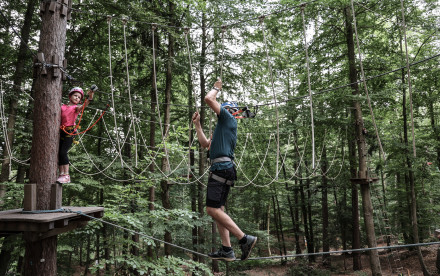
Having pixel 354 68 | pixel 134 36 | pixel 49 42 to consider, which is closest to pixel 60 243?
pixel 134 36

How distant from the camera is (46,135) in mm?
2873

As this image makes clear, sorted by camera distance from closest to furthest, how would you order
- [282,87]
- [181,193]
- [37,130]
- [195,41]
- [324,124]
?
1. [37,130]
2. [324,124]
3. [195,41]
4. [181,193]
5. [282,87]

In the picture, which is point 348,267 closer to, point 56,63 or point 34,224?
point 34,224

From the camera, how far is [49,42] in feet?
9.84

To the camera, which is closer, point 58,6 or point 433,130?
point 58,6

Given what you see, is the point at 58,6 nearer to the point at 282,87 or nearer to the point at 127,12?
the point at 127,12

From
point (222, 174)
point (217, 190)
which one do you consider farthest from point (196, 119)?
point (217, 190)

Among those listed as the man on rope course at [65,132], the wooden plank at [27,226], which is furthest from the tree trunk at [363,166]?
the wooden plank at [27,226]

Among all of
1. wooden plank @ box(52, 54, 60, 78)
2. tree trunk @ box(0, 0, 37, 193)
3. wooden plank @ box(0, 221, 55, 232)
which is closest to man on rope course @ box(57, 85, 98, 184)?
wooden plank @ box(52, 54, 60, 78)

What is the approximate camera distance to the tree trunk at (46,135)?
267 cm

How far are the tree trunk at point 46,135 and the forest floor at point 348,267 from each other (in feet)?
28.3

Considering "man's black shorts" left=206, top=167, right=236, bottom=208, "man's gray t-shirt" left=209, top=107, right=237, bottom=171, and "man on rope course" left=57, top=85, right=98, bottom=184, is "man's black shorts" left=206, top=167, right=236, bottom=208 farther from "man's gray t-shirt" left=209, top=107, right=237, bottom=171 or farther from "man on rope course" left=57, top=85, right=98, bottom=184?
"man on rope course" left=57, top=85, right=98, bottom=184

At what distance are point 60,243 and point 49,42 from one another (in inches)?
265

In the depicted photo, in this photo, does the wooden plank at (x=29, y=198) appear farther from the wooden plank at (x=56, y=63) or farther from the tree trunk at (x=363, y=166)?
the tree trunk at (x=363, y=166)
